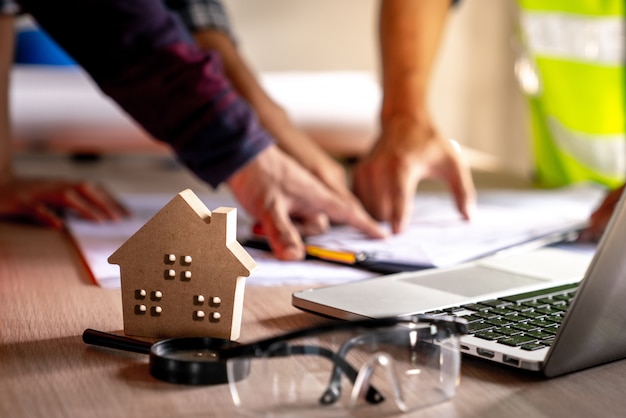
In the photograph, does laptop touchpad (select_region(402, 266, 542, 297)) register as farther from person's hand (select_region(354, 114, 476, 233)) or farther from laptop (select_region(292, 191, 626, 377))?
person's hand (select_region(354, 114, 476, 233))

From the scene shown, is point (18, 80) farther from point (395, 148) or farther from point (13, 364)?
point (13, 364)

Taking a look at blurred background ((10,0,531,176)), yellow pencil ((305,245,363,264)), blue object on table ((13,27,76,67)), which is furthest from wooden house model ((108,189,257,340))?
blue object on table ((13,27,76,67))

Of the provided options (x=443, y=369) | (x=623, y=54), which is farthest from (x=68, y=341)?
(x=623, y=54)

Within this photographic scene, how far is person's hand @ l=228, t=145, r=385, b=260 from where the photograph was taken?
3.26ft

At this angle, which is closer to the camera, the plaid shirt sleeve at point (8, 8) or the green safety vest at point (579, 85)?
the plaid shirt sleeve at point (8, 8)

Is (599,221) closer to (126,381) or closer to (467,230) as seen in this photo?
(467,230)

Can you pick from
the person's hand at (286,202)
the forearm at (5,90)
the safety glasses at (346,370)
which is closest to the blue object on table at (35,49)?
the forearm at (5,90)

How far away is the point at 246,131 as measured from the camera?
3.30 ft

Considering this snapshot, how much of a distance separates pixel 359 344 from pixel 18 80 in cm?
143

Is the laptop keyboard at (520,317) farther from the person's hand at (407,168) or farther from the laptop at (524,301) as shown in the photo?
the person's hand at (407,168)

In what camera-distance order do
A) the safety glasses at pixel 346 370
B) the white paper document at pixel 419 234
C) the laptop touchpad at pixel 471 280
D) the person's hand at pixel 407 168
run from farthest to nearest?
the person's hand at pixel 407 168
the white paper document at pixel 419 234
the laptop touchpad at pixel 471 280
the safety glasses at pixel 346 370

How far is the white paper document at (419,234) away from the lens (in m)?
0.90

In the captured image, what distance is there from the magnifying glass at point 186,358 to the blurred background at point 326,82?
1.16 m

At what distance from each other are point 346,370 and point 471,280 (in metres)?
0.31
